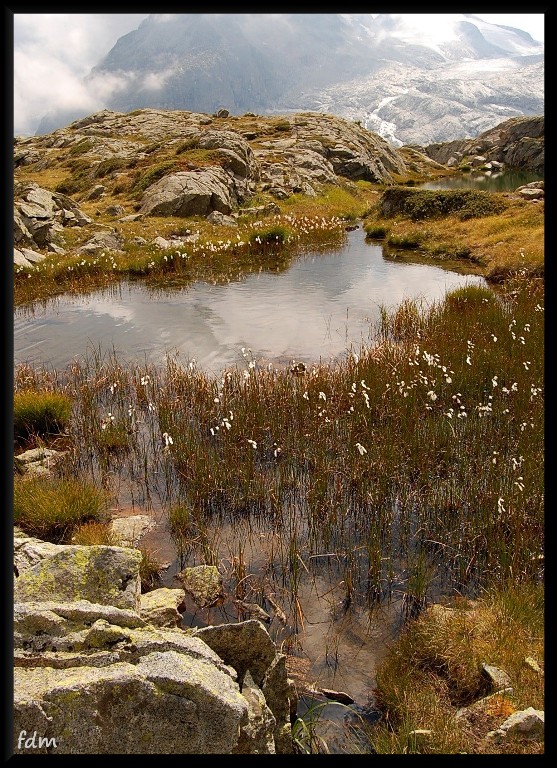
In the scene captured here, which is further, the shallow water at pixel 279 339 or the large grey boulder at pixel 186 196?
the large grey boulder at pixel 186 196

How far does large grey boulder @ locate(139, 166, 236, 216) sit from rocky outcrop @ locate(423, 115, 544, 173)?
219 feet

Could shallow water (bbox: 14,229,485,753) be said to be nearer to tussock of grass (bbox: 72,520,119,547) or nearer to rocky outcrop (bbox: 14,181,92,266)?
tussock of grass (bbox: 72,520,119,547)

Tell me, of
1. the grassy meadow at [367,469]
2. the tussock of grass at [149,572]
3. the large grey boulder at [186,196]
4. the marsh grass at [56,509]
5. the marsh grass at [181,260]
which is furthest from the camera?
the large grey boulder at [186,196]

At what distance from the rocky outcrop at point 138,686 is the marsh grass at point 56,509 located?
2.26m

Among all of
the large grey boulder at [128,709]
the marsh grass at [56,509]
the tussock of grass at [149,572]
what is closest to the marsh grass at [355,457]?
the tussock of grass at [149,572]

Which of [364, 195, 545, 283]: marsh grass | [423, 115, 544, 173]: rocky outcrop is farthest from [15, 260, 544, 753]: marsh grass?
[423, 115, 544, 173]: rocky outcrop

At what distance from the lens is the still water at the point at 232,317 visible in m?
13.7

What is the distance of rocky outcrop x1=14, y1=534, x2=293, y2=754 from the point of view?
10.0 ft

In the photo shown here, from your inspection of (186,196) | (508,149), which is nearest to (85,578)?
(186,196)

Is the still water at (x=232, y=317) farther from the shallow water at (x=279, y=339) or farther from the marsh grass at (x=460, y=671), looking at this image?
the marsh grass at (x=460, y=671)

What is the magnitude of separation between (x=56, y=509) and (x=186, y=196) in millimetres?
31797

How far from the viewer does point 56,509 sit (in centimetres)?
671

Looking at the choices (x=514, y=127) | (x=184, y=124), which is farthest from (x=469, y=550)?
(x=514, y=127)
